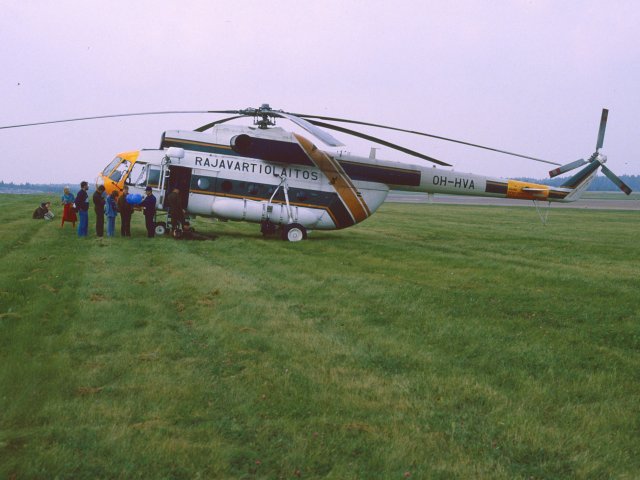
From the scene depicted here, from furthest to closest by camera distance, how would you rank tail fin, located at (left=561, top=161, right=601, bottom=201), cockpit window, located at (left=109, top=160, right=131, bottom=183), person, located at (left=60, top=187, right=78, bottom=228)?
tail fin, located at (left=561, top=161, right=601, bottom=201), person, located at (left=60, top=187, right=78, bottom=228), cockpit window, located at (left=109, top=160, right=131, bottom=183)

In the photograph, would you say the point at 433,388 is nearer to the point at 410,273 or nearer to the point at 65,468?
the point at 65,468

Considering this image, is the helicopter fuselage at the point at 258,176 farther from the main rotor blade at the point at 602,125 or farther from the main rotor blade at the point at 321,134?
the main rotor blade at the point at 602,125

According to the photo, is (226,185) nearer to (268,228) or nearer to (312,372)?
(268,228)

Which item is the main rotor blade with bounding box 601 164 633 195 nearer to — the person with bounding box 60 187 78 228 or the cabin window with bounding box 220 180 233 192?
the cabin window with bounding box 220 180 233 192

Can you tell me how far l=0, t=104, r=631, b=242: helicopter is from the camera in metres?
16.7

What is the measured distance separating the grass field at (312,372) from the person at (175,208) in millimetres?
4621

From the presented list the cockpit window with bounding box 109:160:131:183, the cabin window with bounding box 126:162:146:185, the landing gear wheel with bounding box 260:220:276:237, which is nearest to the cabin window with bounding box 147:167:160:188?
the cabin window with bounding box 126:162:146:185

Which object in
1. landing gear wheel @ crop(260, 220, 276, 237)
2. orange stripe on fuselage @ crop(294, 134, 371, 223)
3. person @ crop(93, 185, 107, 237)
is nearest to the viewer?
person @ crop(93, 185, 107, 237)

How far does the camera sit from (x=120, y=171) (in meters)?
17.0

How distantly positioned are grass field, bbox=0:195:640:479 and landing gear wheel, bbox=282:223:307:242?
553 cm

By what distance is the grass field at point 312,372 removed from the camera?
4.20m

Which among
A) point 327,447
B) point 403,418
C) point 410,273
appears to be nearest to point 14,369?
point 327,447

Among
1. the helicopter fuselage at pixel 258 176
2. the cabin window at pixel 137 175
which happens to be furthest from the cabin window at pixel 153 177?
the cabin window at pixel 137 175

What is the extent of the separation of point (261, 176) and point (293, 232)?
2.06 meters
